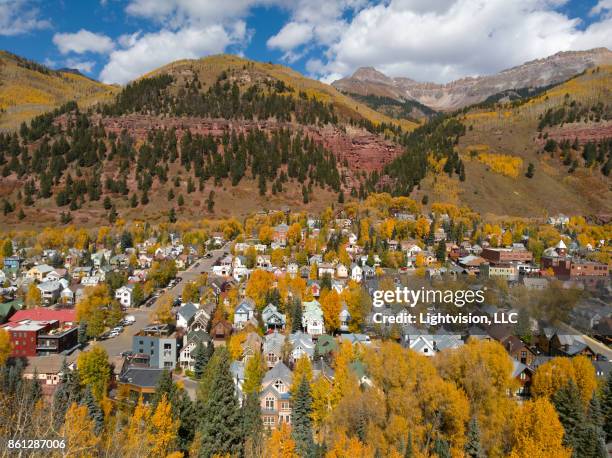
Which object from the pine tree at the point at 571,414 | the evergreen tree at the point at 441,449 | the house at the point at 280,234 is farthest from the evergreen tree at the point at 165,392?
the house at the point at 280,234

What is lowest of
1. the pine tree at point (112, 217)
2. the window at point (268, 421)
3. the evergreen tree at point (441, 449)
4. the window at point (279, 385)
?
the window at point (268, 421)

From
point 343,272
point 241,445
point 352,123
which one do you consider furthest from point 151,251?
point 352,123

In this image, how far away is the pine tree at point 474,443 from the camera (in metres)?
20.4

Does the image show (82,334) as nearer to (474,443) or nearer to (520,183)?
(474,443)

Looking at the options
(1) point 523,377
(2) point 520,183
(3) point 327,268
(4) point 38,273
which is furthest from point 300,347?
(2) point 520,183

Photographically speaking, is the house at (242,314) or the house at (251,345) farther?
the house at (242,314)

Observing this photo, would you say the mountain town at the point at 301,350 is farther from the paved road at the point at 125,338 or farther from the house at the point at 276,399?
→ the paved road at the point at 125,338

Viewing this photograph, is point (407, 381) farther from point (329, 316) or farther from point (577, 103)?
point (577, 103)

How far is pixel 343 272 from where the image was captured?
59.2m

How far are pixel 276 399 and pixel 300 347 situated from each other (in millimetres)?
7837

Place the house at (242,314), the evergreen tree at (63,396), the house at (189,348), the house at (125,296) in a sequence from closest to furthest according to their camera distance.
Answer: the evergreen tree at (63,396) → the house at (189,348) → the house at (242,314) → the house at (125,296)

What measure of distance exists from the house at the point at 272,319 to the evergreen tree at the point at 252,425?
1716 cm

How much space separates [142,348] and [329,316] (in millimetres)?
16821

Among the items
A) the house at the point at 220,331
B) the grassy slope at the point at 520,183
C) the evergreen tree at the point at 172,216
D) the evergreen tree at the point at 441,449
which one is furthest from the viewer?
the grassy slope at the point at 520,183
